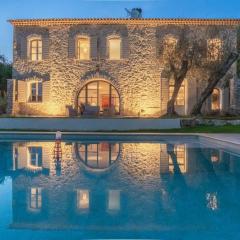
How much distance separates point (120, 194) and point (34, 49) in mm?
19150

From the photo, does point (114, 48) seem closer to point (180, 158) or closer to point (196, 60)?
point (196, 60)

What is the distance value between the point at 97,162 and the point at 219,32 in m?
15.0

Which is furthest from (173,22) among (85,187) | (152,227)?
(152,227)

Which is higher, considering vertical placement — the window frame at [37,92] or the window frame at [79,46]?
the window frame at [79,46]

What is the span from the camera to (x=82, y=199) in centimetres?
575

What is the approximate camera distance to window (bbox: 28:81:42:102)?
23453 mm

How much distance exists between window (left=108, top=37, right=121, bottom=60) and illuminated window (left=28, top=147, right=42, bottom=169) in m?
11.9

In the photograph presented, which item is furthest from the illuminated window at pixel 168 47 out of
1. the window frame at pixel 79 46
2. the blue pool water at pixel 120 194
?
the blue pool water at pixel 120 194

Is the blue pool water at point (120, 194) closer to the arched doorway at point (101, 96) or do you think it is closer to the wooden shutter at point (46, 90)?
the wooden shutter at point (46, 90)

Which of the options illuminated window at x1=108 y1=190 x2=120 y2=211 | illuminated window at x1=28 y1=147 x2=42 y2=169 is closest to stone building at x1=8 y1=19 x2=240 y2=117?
illuminated window at x1=28 y1=147 x2=42 y2=169

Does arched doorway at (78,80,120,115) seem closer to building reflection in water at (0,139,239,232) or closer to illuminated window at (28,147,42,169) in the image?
illuminated window at (28,147,42,169)

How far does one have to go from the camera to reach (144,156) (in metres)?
10.7

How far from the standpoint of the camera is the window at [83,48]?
76.3 feet

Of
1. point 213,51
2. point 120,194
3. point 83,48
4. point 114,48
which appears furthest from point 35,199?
Result: point 83,48
